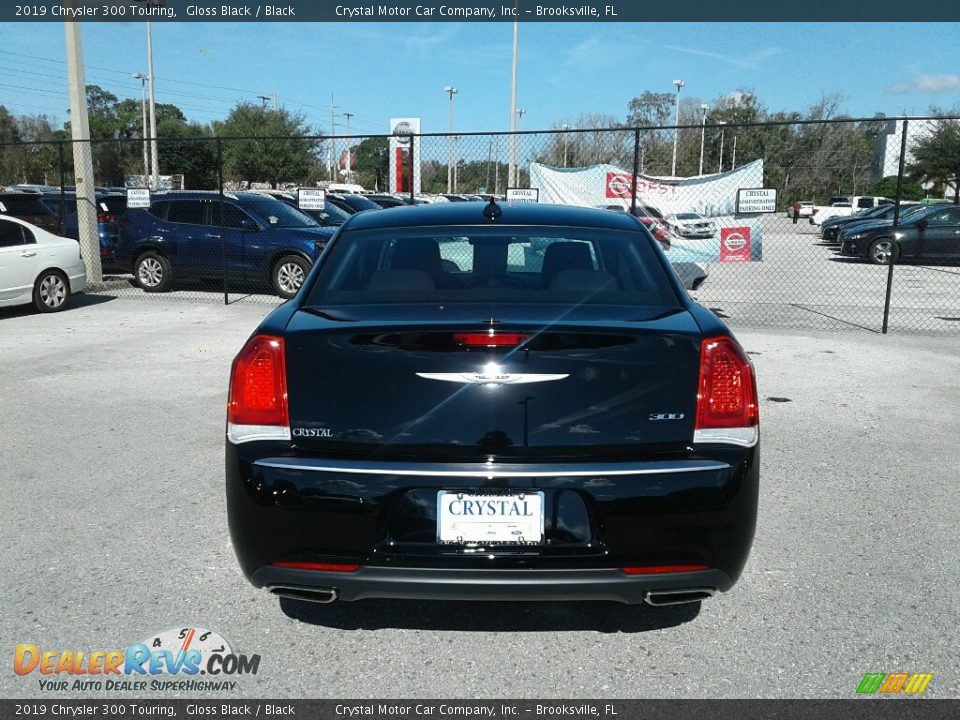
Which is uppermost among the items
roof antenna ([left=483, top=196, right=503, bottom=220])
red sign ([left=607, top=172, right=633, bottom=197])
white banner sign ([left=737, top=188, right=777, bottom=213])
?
red sign ([left=607, top=172, right=633, bottom=197])

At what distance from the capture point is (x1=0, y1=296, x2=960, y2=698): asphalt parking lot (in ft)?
9.77

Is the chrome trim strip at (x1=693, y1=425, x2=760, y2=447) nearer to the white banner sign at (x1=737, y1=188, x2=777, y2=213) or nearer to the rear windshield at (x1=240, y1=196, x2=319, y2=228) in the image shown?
the white banner sign at (x1=737, y1=188, x2=777, y2=213)

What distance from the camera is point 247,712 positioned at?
2.76 m

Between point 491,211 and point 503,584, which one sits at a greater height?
point 491,211

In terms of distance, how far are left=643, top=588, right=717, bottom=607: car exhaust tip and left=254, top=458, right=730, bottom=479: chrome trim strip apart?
41 centimetres

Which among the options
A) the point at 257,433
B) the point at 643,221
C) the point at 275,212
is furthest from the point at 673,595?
the point at 275,212

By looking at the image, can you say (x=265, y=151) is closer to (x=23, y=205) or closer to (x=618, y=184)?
(x=23, y=205)

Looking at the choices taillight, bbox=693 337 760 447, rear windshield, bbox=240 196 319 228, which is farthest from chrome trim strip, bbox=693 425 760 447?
rear windshield, bbox=240 196 319 228

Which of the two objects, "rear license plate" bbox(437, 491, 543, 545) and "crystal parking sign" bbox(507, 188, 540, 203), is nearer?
"rear license plate" bbox(437, 491, 543, 545)

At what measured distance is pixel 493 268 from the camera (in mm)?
3803

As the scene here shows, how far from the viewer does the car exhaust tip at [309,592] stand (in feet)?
9.27

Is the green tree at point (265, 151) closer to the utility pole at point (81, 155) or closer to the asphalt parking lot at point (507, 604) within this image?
the utility pole at point (81, 155)

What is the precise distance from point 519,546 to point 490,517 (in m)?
0.14

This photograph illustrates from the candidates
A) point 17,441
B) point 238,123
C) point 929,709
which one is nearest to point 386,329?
point 929,709
